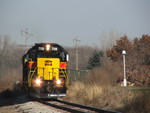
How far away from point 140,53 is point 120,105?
2791 cm

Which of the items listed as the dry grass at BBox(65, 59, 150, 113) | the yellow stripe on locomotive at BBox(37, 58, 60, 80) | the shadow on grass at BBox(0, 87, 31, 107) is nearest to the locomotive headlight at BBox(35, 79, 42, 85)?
the yellow stripe on locomotive at BBox(37, 58, 60, 80)

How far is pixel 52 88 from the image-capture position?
1614 cm

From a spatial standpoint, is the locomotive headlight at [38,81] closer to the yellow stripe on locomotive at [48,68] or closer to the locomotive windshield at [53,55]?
the yellow stripe on locomotive at [48,68]

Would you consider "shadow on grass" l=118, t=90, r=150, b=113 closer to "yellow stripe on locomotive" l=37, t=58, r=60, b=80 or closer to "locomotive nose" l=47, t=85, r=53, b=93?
"locomotive nose" l=47, t=85, r=53, b=93

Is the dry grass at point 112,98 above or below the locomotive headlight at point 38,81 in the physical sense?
below

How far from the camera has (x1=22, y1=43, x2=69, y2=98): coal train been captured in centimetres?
1608

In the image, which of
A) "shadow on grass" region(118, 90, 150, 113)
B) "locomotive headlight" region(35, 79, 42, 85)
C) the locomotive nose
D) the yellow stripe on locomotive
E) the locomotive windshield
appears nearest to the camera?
"shadow on grass" region(118, 90, 150, 113)

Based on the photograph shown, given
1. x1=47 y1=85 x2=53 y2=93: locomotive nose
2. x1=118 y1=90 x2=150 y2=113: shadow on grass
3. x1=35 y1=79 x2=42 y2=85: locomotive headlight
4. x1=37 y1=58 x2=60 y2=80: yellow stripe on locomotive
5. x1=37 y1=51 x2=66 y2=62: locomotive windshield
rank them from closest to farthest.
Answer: x1=118 y1=90 x2=150 y2=113: shadow on grass < x1=47 y1=85 x2=53 y2=93: locomotive nose < x1=35 y1=79 x2=42 y2=85: locomotive headlight < x1=37 y1=58 x2=60 y2=80: yellow stripe on locomotive < x1=37 y1=51 x2=66 y2=62: locomotive windshield

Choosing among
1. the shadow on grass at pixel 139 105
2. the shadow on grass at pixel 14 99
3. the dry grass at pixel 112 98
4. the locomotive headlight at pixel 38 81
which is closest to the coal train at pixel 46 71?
the locomotive headlight at pixel 38 81

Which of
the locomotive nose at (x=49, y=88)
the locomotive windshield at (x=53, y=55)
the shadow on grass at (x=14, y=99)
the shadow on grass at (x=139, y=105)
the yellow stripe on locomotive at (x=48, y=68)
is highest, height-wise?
the locomotive windshield at (x=53, y=55)

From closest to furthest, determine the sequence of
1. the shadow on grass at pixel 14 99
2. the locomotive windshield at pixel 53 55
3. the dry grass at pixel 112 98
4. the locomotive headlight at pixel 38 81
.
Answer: the dry grass at pixel 112 98
the locomotive headlight at pixel 38 81
the locomotive windshield at pixel 53 55
the shadow on grass at pixel 14 99

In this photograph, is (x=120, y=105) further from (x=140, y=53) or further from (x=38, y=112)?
(x=140, y=53)

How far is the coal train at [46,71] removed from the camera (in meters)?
16.1

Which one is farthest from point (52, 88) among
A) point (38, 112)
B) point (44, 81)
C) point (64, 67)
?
point (38, 112)
